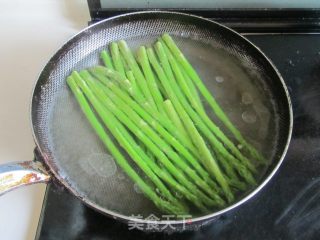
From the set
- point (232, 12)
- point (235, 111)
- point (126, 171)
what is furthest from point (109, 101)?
point (232, 12)

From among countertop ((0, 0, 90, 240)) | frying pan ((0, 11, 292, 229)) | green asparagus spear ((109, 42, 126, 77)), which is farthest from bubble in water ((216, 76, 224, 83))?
countertop ((0, 0, 90, 240))

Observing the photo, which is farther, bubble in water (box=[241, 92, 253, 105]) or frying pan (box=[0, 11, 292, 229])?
bubble in water (box=[241, 92, 253, 105])

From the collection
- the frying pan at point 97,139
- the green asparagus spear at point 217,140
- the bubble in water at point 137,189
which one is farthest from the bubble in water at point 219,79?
the bubble in water at point 137,189

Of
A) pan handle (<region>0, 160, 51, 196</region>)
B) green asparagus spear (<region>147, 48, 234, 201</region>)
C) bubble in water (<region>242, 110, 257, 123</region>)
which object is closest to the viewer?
pan handle (<region>0, 160, 51, 196</region>)

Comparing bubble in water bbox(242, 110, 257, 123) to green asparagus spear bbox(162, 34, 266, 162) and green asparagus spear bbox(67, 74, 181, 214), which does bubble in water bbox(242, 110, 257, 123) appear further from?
green asparagus spear bbox(67, 74, 181, 214)

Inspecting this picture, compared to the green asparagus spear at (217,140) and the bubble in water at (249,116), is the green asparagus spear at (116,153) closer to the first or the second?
the green asparagus spear at (217,140)

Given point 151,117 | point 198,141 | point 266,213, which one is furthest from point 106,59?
point 266,213

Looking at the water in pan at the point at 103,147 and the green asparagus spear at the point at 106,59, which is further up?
the green asparagus spear at the point at 106,59
